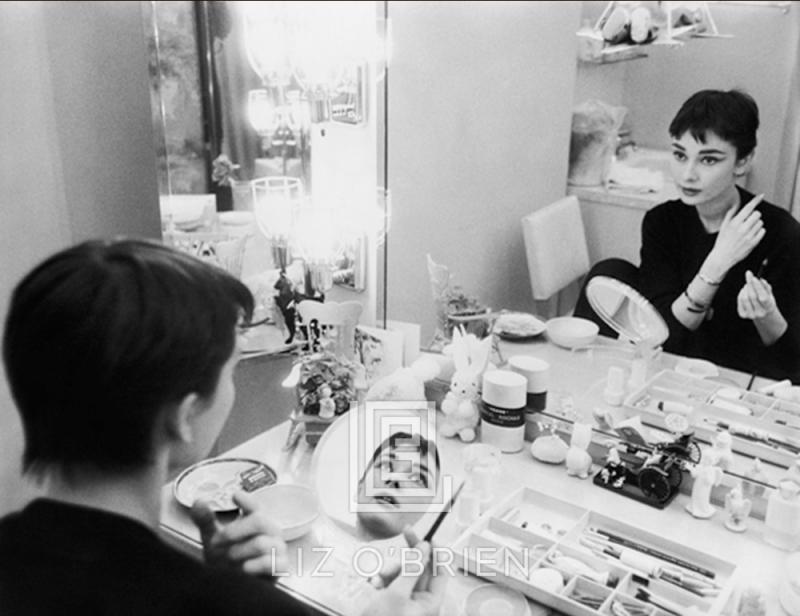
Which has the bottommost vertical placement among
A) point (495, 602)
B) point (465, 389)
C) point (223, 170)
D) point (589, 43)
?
point (495, 602)

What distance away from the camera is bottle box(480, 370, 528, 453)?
4.42 feet

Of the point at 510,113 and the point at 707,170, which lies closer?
the point at 707,170

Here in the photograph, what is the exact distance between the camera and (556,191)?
4.52 ft

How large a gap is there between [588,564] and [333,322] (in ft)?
2.22

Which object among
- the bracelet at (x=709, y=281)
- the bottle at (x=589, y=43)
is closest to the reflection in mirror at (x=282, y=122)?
the bottle at (x=589, y=43)

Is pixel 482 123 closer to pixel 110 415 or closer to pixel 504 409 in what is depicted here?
pixel 504 409

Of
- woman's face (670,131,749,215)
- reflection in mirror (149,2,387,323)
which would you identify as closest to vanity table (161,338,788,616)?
woman's face (670,131,749,215)

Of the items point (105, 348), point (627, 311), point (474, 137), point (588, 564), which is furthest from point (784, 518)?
point (105, 348)

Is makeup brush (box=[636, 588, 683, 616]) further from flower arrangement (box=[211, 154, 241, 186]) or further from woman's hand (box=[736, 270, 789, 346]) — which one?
flower arrangement (box=[211, 154, 241, 186])

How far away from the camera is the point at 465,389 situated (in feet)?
4.62

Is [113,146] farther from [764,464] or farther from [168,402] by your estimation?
[764,464]

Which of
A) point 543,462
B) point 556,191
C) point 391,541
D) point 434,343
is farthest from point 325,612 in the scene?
point 556,191

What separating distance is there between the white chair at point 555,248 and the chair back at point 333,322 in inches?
13.8

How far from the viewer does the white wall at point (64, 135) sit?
1562mm
